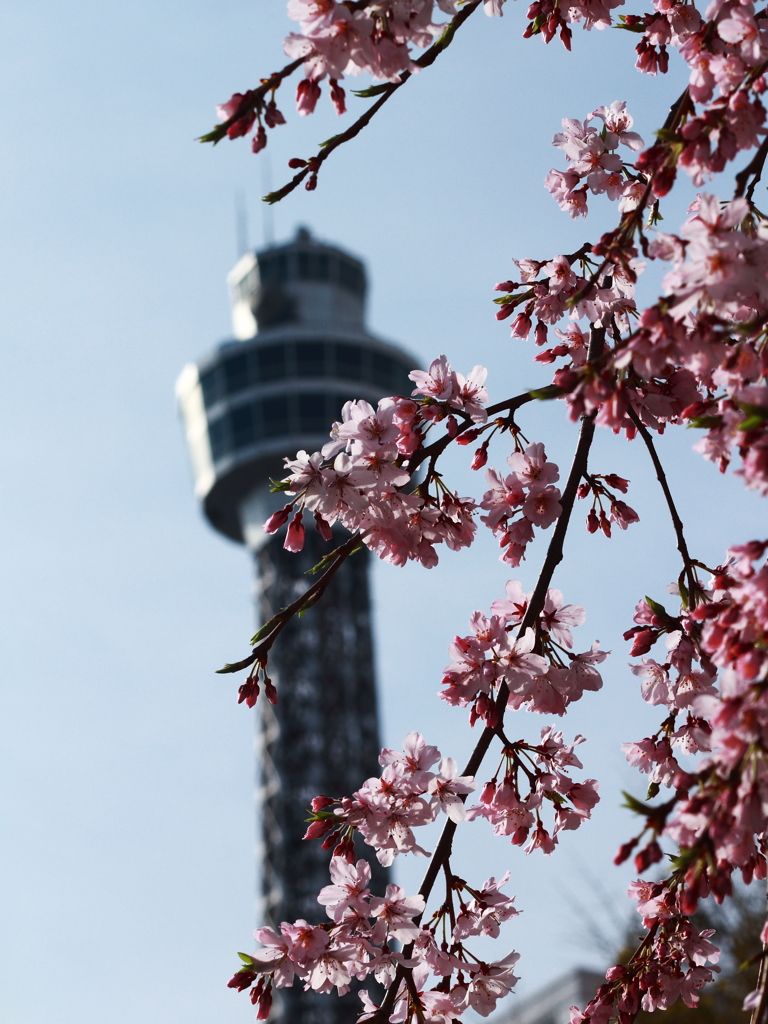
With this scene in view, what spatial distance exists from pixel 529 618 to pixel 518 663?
132 millimetres

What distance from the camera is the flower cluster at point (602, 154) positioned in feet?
12.9

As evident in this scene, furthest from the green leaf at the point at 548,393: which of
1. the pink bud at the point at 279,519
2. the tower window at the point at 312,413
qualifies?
the tower window at the point at 312,413

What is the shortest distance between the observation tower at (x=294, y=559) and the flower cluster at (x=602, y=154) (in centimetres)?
4803

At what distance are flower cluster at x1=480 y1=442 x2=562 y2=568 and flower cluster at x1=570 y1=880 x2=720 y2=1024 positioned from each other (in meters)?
1.24

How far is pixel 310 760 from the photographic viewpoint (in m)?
53.3

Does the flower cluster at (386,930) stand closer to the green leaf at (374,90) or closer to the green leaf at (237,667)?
the green leaf at (237,667)

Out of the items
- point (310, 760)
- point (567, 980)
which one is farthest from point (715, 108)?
point (310, 760)

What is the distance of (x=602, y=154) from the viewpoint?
394 centimetres

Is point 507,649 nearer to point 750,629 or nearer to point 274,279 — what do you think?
point 750,629

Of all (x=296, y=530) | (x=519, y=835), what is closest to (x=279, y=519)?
(x=296, y=530)

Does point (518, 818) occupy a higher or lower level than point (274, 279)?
lower

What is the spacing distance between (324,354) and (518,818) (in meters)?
52.9

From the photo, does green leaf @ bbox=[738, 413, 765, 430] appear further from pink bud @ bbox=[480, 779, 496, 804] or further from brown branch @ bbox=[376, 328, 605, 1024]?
pink bud @ bbox=[480, 779, 496, 804]

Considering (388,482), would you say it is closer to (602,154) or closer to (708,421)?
(708,421)
